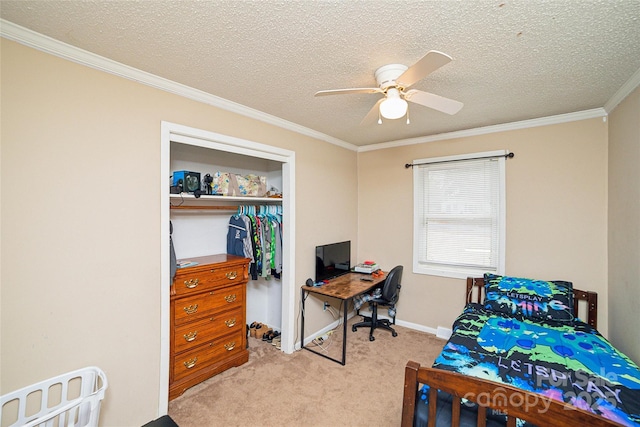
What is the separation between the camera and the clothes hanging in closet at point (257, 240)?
2.98 metres

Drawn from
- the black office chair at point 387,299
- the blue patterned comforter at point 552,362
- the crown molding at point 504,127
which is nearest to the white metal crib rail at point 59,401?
the blue patterned comforter at point 552,362

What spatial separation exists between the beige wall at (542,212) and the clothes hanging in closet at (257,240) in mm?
1736

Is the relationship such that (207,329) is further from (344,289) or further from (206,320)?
(344,289)

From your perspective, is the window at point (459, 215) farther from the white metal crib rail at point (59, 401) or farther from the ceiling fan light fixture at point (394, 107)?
the white metal crib rail at point (59, 401)

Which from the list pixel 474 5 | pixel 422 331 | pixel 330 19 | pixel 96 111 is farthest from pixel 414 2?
pixel 422 331

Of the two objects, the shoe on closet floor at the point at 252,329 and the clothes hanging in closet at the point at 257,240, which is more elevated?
the clothes hanging in closet at the point at 257,240

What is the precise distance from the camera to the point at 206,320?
2492mm

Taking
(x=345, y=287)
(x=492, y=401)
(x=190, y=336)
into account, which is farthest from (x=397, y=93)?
(x=190, y=336)

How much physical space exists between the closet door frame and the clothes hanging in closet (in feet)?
0.52

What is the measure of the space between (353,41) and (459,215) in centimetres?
257

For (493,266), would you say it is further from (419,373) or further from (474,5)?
(474,5)

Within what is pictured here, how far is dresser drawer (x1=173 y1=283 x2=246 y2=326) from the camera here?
2316mm

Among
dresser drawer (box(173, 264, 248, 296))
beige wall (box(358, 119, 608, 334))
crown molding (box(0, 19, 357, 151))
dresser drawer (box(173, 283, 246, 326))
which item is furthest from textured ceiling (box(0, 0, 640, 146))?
dresser drawer (box(173, 283, 246, 326))

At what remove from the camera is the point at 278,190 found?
3525 mm
